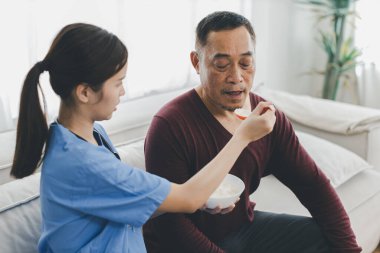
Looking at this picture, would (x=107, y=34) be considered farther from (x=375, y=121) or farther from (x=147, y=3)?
(x=375, y=121)

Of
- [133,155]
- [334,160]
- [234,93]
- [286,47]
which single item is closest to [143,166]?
[133,155]

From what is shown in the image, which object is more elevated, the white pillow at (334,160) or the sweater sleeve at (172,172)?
the sweater sleeve at (172,172)

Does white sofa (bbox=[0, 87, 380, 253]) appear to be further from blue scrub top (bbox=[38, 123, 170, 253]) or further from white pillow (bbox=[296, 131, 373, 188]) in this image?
blue scrub top (bbox=[38, 123, 170, 253])

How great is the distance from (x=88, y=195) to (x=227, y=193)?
0.44 meters

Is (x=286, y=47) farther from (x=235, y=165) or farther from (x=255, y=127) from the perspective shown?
(x=255, y=127)

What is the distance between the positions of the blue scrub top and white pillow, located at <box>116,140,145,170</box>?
62 cm

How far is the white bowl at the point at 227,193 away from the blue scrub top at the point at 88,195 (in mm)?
210

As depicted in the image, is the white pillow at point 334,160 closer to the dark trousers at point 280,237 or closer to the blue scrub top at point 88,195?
the dark trousers at point 280,237

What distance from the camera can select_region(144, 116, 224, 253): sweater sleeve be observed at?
4.45 ft

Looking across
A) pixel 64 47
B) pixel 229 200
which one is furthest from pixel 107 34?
pixel 229 200

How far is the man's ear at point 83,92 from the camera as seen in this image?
3.36 ft

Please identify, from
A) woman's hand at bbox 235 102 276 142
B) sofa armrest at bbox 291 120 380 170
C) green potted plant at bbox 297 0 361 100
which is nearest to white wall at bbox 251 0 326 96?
green potted plant at bbox 297 0 361 100

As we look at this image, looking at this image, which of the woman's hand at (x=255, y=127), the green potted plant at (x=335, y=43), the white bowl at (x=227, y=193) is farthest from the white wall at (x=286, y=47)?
the woman's hand at (x=255, y=127)

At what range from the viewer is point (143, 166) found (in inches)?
67.6
